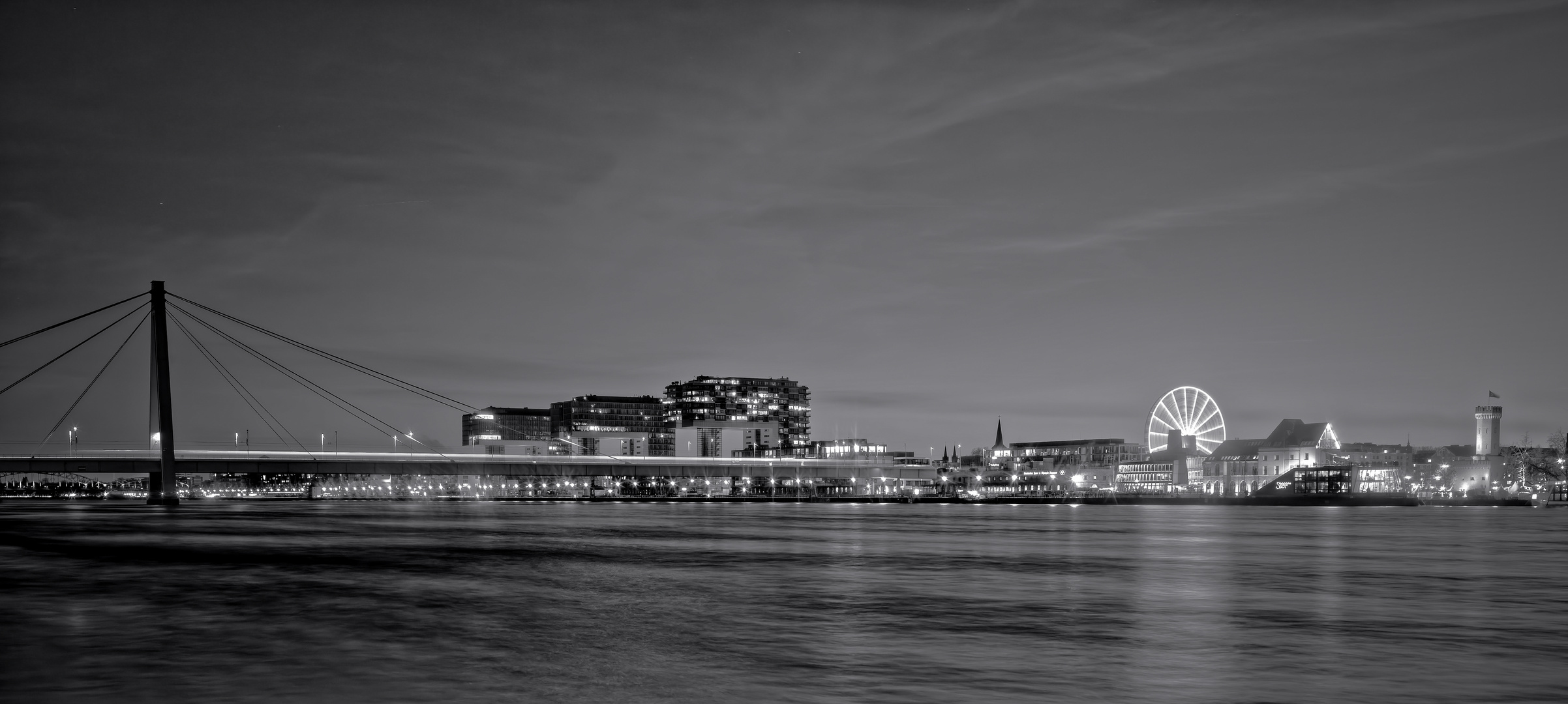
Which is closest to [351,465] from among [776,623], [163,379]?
[163,379]

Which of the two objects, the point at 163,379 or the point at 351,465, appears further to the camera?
the point at 351,465

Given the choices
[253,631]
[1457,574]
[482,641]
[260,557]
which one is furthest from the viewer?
[260,557]

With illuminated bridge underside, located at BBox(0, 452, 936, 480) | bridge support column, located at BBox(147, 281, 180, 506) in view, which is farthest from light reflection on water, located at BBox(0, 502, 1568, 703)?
illuminated bridge underside, located at BBox(0, 452, 936, 480)

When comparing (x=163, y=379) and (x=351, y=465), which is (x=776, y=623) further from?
(x=351, y=465)

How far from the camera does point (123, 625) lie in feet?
80.6

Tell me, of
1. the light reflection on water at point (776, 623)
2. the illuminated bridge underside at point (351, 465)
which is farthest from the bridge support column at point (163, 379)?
the light reflection on water at point (776, 623)

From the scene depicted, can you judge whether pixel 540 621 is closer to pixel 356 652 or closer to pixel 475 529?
pixel 356 652

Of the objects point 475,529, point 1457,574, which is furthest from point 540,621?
point 475,529

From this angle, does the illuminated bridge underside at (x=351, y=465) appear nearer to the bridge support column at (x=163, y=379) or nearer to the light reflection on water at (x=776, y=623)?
the bridge support column at (x=163, y=379)

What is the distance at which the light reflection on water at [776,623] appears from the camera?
17.2m

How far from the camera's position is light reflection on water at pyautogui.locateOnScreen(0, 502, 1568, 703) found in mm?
17188

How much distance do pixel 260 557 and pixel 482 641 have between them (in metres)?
29.8

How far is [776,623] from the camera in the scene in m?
25.0

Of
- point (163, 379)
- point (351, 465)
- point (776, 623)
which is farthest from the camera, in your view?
point (351, 465)
